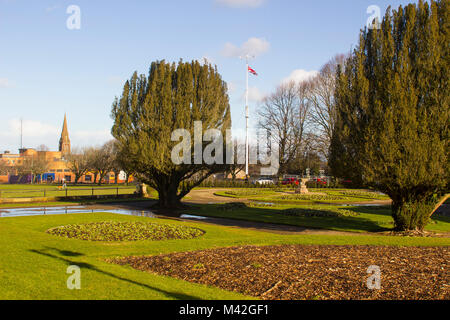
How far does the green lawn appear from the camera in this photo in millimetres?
6848

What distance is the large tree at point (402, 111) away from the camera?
14.5 metres

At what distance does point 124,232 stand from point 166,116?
11.7 metres

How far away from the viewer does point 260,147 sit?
65.1m

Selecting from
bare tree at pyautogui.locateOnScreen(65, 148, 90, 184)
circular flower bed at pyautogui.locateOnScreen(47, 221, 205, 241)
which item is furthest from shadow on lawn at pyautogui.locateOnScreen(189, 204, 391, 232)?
bare tree at pyautogui.locateOnScreen(65, 148, 90, 184)

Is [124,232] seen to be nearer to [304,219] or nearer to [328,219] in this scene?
[304,219]

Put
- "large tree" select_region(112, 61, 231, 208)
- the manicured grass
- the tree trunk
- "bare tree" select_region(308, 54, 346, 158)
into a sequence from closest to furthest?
the manicured grass → "large tree" select_region(112, 61, 231, 208) → the tree trunk → "bare tree" select_region(308, 54, 346, 158)

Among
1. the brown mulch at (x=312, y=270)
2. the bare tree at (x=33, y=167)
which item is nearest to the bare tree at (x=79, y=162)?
the bare tree at (x=33, y=167)

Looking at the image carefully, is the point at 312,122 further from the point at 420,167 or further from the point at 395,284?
the point at 395,284

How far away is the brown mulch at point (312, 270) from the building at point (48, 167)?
65.1 m

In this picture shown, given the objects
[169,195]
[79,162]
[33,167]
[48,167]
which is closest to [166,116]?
[169,195]

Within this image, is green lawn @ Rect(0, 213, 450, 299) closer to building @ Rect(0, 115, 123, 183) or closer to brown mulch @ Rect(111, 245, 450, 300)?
brown mulch @ Rect(111, 245, 450, 300)

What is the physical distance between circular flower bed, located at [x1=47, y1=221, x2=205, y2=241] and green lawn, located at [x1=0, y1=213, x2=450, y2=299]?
71 cm
